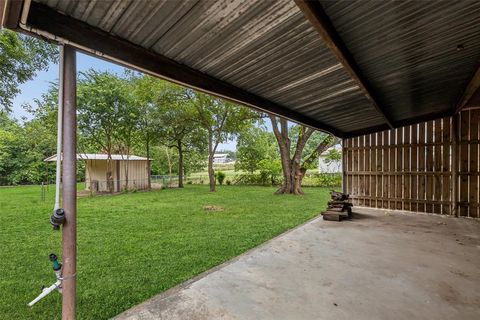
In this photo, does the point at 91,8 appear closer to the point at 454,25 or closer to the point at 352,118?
the point at 454,25

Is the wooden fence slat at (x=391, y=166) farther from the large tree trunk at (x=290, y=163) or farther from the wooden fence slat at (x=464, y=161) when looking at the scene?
the large tree trunk at (x=290, y=163)

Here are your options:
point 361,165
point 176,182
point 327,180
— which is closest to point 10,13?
point 361,165

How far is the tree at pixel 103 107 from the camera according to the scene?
12.1m

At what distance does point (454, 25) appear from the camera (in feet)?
7.98

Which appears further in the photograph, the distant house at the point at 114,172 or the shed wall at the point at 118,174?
the shed wall at the point at 118,174

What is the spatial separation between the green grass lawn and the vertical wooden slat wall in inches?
79.4

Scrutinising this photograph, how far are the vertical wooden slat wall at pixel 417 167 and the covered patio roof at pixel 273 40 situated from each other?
8.72 feet

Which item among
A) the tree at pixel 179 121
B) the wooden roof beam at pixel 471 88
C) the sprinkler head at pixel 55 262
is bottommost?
the sprinkler head at pixel 55 262

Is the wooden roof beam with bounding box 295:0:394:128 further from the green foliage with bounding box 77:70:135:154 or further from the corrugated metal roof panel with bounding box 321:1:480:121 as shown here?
the green foliage with bounding box 77:70:135:154

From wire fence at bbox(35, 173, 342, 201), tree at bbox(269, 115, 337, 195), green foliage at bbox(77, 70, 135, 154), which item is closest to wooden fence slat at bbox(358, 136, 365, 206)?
tree at bbox(269, 115, 337, 195)

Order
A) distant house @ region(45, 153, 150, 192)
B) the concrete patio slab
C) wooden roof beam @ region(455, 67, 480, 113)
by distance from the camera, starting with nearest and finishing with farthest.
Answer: the concrete patio slab → wooden roof beam @ region(455, 67, 480, 113) → distant house @ region(45, 153, 150, 192)

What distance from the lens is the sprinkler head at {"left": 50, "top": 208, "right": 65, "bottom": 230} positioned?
69.7 inches

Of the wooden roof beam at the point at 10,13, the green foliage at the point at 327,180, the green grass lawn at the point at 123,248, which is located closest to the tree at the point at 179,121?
the green grass lawn at the point at 123,248

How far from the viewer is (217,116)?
574 inches
